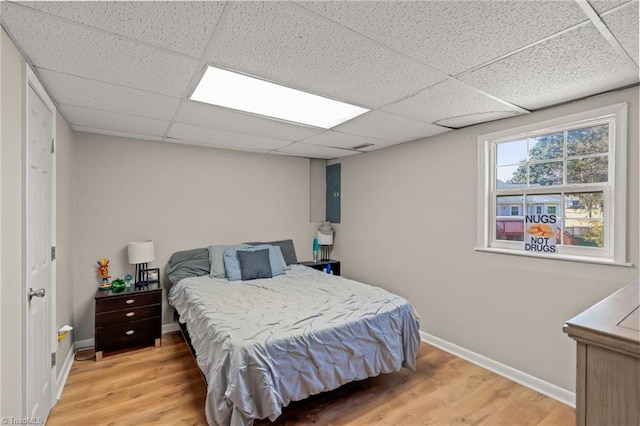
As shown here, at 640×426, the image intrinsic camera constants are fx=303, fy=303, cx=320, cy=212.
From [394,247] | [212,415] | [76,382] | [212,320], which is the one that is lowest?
[76,382]

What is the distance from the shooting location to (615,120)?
81.4 inches

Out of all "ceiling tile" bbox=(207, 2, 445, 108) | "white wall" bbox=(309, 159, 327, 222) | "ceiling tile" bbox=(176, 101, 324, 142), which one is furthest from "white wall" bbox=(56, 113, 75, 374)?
"white wall" bbox=(309, 159, 327, 222)

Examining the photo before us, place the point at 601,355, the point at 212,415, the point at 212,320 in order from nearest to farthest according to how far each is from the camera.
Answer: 1. the point at 601,355
2. the point at 212,415
3. the point at 212,320

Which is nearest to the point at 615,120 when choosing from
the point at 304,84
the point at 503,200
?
the point at 503,200

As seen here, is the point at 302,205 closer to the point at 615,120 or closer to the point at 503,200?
the point at 503,200

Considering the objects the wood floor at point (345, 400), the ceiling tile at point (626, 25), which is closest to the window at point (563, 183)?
the ceiling tile at point (626, 25)

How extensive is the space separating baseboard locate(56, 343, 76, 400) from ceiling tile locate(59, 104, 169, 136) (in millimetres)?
2121

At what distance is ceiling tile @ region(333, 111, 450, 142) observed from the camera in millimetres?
2627

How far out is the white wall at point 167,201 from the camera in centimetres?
321

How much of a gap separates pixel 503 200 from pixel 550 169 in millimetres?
431

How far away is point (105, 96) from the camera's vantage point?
2.15 metres

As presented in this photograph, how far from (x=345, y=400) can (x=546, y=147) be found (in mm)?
2590

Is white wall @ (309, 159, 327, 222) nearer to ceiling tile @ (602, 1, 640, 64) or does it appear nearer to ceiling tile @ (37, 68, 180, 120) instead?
ceiling tile @ (37, 68, 180, 120)

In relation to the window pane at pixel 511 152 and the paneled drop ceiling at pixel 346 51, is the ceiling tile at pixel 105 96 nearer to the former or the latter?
the paneled drop ceiling at pixel 346 51
